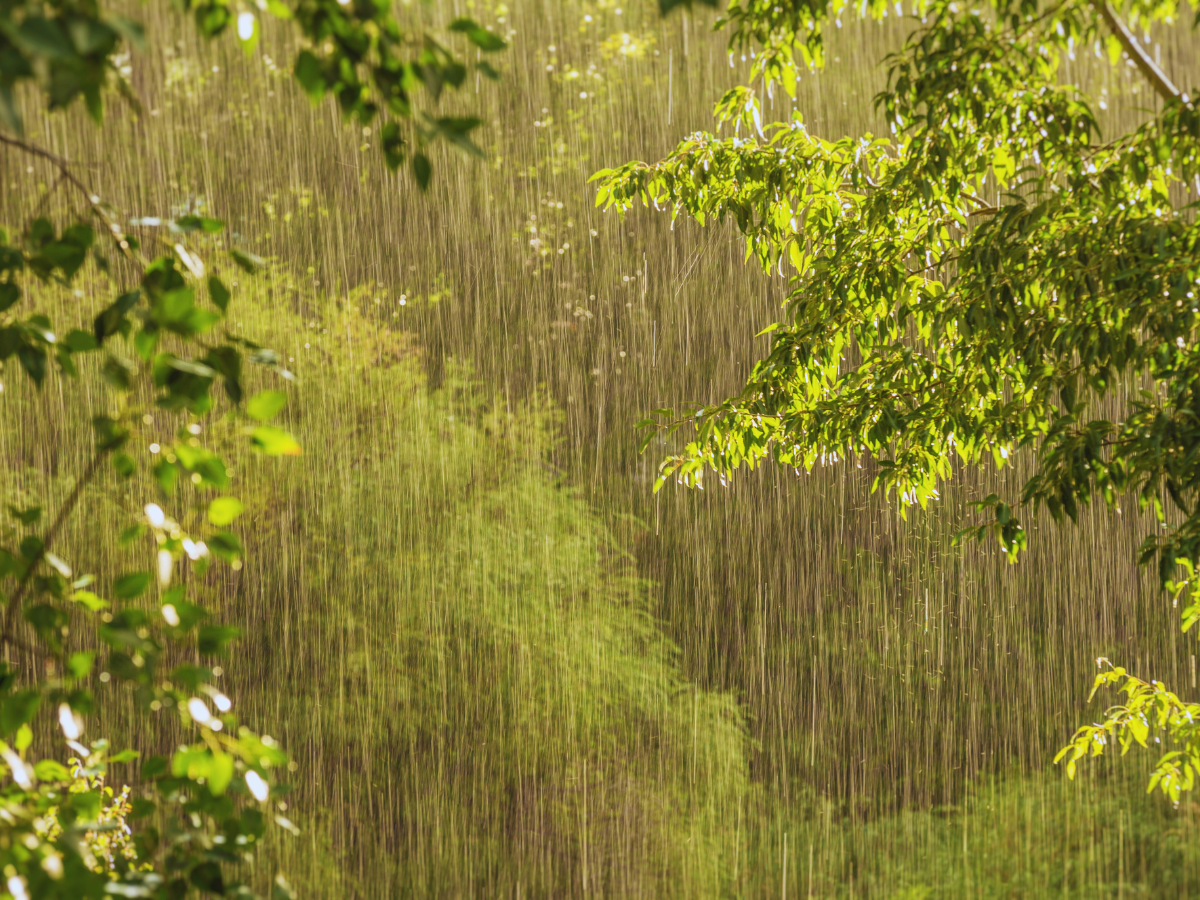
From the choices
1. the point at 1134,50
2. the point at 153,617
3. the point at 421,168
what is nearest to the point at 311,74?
the point at 421,168

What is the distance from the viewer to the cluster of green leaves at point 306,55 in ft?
2.58

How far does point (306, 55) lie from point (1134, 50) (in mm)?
1806

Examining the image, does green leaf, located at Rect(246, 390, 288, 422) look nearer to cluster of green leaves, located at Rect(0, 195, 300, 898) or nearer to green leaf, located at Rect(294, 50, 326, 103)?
cluster of green leaves, located at Rect(0, 195, 300, 898)

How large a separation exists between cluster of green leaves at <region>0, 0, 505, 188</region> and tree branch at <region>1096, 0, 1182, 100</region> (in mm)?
1466

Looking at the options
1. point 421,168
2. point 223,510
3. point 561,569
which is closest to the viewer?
point 223,510

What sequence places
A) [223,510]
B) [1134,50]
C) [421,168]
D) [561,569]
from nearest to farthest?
[223,510] < [421,168] < [1134,50] < [561,569]

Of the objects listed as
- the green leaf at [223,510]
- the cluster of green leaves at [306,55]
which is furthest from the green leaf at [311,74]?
the green leaf at [223,510]

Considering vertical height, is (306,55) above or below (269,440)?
above

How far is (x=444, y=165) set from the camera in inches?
419

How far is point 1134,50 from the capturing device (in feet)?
6.83

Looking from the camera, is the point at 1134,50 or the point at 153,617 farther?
the point at 1134,50

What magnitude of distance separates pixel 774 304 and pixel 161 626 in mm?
9308

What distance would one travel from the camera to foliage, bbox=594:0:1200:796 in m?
1.89

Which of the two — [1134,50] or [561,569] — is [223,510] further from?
[561,569]
